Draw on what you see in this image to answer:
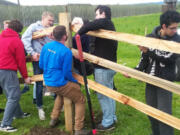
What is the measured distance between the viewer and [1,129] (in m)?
4.55

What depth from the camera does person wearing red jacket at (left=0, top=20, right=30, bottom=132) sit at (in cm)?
429

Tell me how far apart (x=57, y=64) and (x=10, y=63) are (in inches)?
38.3

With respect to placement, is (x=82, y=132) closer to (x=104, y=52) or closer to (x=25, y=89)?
A: (x=104, y=52)

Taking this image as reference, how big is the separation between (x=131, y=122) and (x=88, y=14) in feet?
87.7

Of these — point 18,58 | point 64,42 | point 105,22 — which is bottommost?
point 18,58

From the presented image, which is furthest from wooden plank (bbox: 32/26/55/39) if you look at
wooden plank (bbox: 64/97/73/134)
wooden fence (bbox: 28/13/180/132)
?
wooden plank (bbox: 64/97/73/134)

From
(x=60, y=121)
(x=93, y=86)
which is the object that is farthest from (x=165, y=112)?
(x=60, y=121)

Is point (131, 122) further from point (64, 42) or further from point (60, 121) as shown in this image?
point (64, 42)

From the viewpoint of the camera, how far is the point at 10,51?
14.0 ft

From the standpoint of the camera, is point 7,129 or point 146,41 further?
point 7,129

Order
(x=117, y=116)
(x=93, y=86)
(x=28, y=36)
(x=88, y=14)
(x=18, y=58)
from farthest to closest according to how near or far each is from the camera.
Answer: (x=88, y=14), (x=117, y=116), (x=28, y=36), (x=18, y=58), (x=93, y=86)

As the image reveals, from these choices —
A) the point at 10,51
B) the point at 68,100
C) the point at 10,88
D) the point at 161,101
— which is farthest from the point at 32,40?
the point at 161,101

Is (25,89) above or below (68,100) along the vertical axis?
below

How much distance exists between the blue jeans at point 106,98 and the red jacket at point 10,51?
1.34 metres
